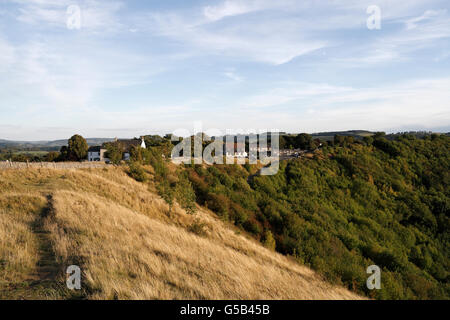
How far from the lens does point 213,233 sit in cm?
1711

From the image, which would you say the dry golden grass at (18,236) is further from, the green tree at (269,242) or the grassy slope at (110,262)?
the green tree at (269,242)

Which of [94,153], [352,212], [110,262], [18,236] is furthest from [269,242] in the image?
[94,153]

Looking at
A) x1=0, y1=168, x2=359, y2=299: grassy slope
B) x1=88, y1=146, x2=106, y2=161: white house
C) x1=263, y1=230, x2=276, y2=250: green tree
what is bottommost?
x1=263, y1=230, x2=276, y2=250: green tree

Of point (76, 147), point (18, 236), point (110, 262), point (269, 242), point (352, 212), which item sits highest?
point (76, 147)

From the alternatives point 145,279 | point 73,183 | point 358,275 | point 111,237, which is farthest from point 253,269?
point 73,183

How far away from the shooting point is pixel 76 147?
5544cm

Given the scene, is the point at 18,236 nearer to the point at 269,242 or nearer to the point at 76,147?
the point at 269,242

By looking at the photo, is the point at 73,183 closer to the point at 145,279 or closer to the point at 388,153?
the point at 145,279

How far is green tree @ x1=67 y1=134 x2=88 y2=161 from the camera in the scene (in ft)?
181

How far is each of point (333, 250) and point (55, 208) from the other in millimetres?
19580

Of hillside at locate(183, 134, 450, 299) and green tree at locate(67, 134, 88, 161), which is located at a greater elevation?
green tree at locate(67, 134, 88, 161)

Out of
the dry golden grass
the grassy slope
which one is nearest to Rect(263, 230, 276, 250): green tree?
the grassy slope

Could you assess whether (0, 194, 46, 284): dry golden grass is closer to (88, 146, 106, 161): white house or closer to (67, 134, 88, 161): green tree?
(67, 134, 88, 161): green tree
